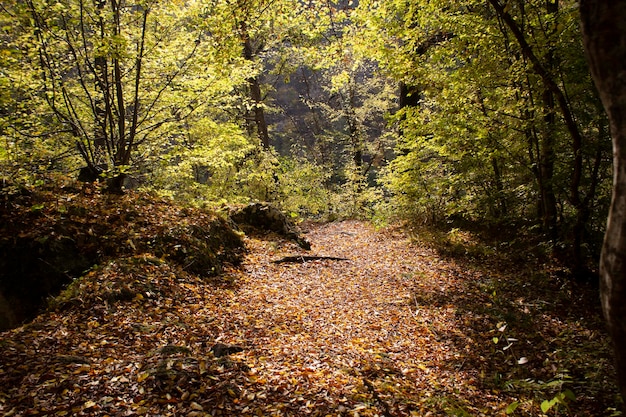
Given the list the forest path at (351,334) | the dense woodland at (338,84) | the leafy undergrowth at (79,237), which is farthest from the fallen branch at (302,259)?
the dense woodland at (338,84)

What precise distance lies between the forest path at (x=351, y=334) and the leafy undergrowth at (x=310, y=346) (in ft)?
0.09

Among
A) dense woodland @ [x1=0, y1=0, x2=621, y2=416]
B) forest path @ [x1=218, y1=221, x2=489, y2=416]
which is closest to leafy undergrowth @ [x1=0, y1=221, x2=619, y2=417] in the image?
forest path @ [x1=218, y1=221, x2=489, y2=416]

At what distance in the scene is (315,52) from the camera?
25.6 ft

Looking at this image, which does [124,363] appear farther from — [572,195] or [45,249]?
[572,195]

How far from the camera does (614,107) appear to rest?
1.83 m

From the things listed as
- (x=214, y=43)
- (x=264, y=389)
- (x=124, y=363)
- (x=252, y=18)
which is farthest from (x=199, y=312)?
(x=252, y=18)

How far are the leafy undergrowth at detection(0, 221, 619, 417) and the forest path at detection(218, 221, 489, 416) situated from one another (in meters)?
0.03

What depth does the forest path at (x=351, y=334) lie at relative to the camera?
4.18 m

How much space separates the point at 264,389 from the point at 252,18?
580 centimetres

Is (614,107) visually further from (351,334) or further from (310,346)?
(351,334)

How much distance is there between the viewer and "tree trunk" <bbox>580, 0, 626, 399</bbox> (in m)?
1.77

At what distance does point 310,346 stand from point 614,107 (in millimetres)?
4713

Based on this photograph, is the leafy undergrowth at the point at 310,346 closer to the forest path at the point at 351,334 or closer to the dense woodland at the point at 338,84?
the forest path at the point at 351,334

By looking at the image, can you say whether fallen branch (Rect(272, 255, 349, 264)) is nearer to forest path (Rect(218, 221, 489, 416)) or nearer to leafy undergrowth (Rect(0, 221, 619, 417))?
forest path (Rect(218, 221, 489, 416))
